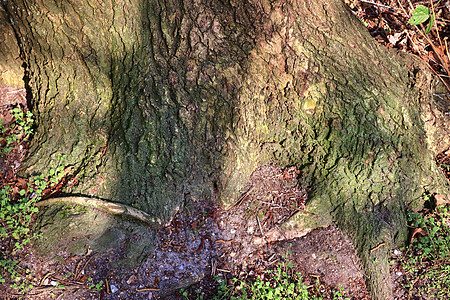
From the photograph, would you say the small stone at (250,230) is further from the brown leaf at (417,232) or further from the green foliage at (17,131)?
the green foliage at (17,131)

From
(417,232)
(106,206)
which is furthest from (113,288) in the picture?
(417,232)

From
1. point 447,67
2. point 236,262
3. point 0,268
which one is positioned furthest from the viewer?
point 447,67

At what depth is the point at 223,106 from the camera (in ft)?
9.49

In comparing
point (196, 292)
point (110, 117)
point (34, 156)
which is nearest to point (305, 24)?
point (110, 117)

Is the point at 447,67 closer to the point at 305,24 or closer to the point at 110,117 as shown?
the point at 305,24

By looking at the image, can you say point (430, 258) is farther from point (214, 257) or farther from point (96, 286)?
point (96, 286)

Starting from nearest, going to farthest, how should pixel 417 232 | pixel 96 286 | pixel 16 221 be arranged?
pixel 96 286 < pixel 16 221 < pixel 417 232

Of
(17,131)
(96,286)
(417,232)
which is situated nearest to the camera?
(96,286)

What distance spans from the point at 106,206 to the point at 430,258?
2845 mm

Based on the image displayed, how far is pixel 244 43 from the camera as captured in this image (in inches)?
109

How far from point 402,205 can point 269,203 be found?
1.20 m

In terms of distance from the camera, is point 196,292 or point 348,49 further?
point 348,49

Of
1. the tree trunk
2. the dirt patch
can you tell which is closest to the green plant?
the dirt patch

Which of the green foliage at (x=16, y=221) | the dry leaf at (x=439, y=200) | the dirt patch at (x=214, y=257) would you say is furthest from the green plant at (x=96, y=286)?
the dry leaf at (x=439, y=200)
